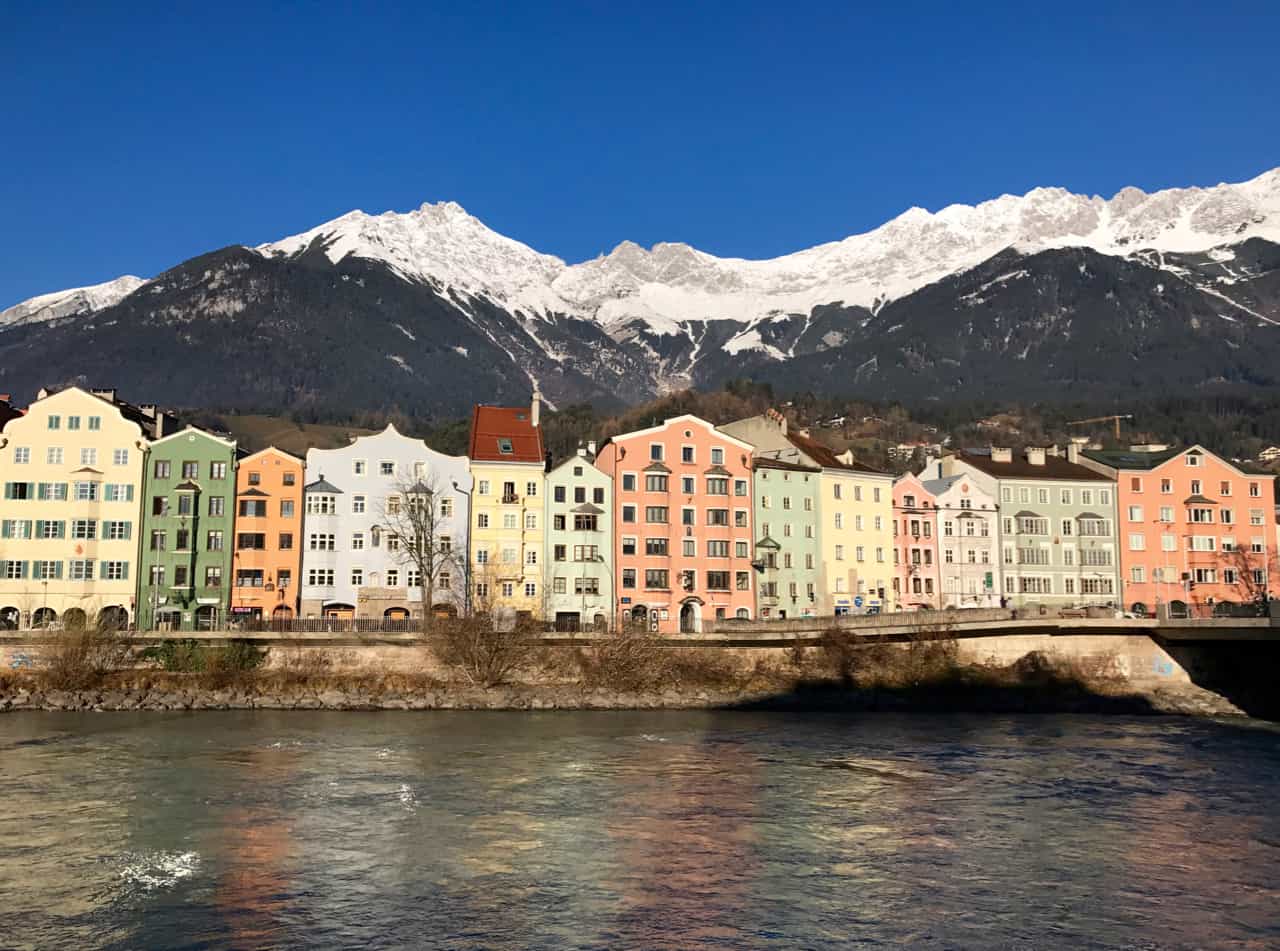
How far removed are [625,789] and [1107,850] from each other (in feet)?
55.2

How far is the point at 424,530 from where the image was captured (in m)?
92.6

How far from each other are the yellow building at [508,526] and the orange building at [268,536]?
1297cm

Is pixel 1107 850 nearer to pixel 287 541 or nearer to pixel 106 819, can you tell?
pixel 106 819

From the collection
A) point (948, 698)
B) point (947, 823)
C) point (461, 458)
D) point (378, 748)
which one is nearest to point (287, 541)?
point (461, 458)

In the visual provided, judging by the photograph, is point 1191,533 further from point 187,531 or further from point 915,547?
point 187,531

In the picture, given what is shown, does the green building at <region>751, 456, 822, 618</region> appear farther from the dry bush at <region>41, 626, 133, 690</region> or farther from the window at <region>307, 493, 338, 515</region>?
the dry bush at <region>41, 626, 133, 690</region>

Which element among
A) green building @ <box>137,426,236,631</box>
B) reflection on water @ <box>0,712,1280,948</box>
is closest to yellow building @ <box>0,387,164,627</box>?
green building @ <box>137,426,236,631</box>

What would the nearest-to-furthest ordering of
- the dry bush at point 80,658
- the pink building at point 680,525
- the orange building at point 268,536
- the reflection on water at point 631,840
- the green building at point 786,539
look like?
the reflection on water at point 631,840 → the dry bush at point 80,658 → the orange building at point 268,536 → the pink building at point 680,525 → the green building at point 786,539

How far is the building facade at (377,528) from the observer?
306 ft

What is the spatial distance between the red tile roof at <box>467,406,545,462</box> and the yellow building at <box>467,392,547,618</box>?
9cm

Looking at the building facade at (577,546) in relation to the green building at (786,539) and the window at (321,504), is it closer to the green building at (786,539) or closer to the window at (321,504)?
the green building at (786,539)

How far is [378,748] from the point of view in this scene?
57094 millimetres

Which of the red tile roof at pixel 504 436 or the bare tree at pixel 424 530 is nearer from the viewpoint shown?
the bare tree at pixel 424 530

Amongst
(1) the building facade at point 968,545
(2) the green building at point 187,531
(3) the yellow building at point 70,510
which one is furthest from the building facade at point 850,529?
(3) the yellow building at point 70,510
